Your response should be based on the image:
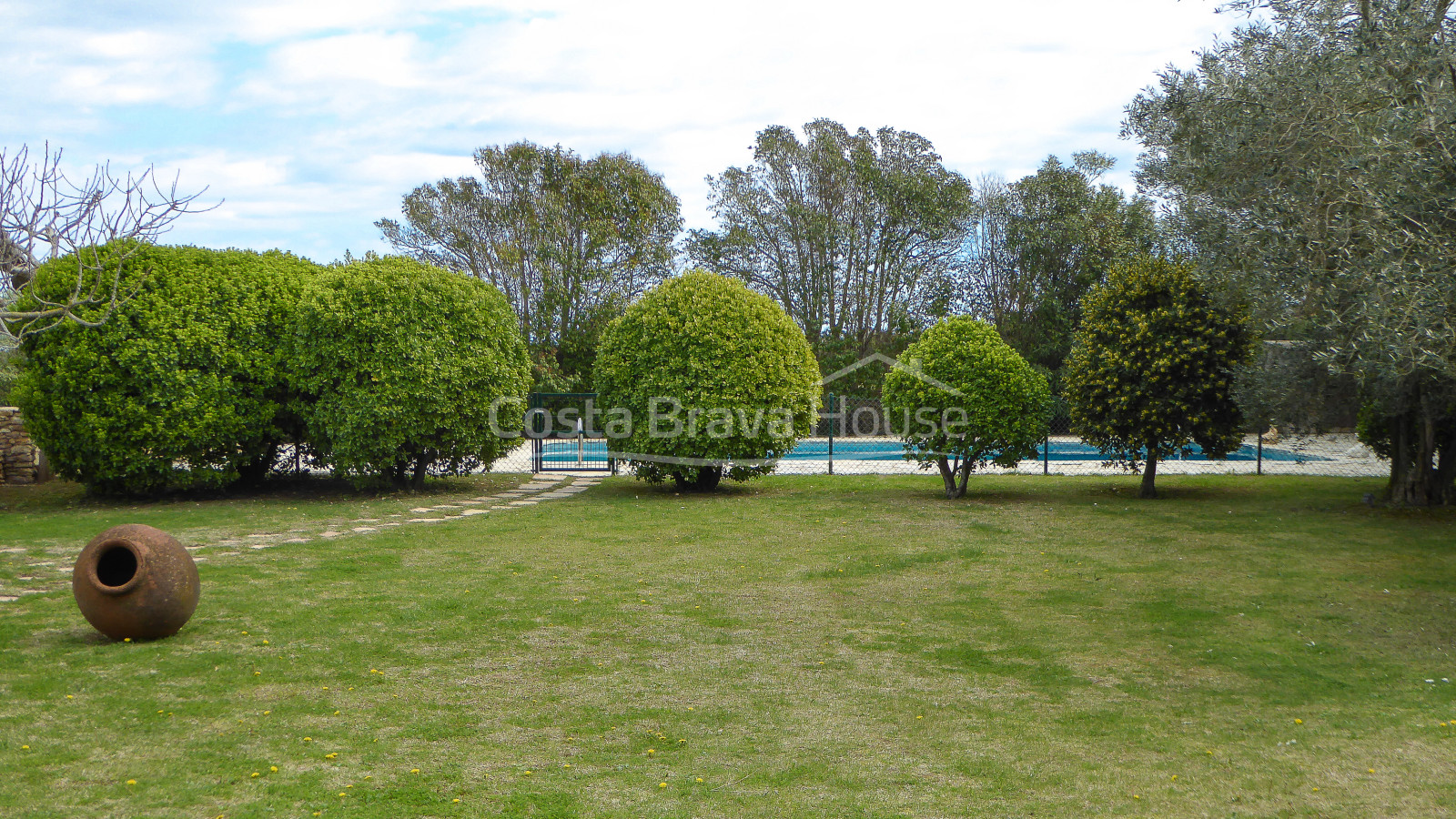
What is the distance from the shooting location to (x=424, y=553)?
10234 mm

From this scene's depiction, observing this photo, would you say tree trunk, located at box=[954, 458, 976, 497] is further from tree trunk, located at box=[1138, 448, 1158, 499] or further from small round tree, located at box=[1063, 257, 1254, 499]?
tree trunk, located at box=[1138, 448, 1158, 499]

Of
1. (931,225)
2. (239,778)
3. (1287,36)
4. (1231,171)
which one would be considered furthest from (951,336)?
(931,225)

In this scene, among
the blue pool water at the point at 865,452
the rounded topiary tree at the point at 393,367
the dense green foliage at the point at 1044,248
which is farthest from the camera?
the dense green foliage at the point at 1044,248

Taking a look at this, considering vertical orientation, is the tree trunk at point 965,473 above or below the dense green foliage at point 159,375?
below

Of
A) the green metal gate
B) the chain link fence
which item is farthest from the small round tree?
the green metal gate

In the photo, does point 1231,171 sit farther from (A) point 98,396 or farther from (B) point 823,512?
(A) point 98,396

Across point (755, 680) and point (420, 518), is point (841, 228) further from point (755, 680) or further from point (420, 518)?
point (755, 680)

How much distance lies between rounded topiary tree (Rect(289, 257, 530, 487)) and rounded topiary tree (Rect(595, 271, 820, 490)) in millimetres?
1874

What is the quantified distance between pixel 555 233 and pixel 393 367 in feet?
56.6

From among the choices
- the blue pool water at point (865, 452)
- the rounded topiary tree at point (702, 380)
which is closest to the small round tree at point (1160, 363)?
the rounded topiary tree at point (702, 380)

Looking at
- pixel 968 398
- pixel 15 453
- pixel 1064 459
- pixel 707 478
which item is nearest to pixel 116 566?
pixel 707 478

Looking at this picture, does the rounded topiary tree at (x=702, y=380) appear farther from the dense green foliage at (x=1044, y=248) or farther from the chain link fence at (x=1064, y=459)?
the dense green foliage at (x=1044, y=248)

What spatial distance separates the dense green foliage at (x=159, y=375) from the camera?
13164 mm

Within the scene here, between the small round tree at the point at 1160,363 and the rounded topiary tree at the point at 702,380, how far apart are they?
4.38 m
